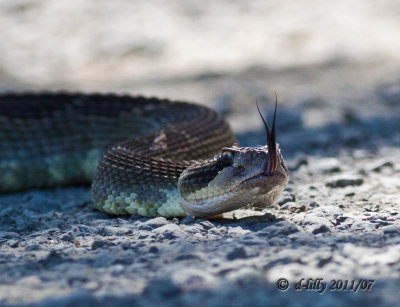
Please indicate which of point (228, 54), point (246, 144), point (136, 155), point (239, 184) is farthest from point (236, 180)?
point (228, 54)

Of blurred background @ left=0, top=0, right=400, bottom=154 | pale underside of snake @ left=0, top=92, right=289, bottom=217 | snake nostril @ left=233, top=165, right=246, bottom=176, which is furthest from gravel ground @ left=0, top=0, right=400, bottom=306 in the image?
snake nostril @ left=233, top=165, right=246, bottom=176

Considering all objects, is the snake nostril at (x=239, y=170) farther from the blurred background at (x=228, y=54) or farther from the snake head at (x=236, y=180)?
the blurred background at (x=228, y=54)

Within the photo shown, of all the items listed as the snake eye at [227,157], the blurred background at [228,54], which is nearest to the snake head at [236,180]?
the snake eye at [227,157]

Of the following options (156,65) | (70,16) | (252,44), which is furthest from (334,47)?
(70,16)

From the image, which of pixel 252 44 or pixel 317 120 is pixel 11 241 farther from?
pixel 252 44

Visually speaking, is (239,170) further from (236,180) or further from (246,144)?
(246,144)

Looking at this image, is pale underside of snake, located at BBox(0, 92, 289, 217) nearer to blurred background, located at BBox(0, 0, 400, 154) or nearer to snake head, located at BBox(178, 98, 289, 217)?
snake head, located at BBox(178, 98, 289, 217)

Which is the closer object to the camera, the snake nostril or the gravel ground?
the gravel ground
